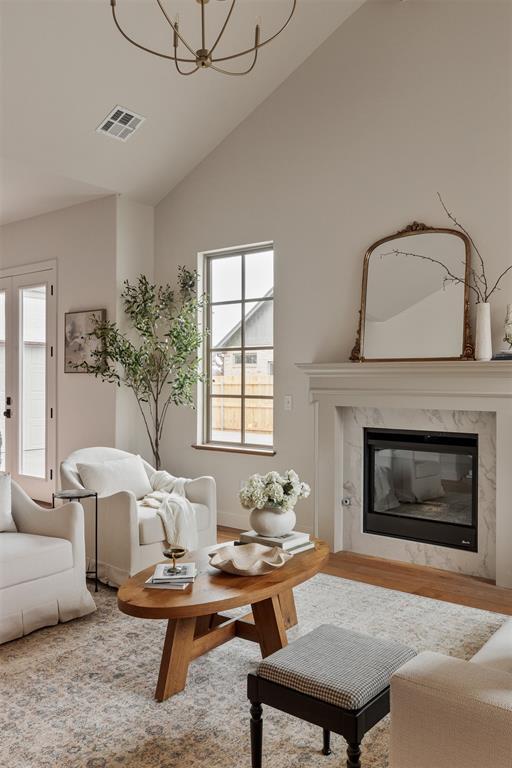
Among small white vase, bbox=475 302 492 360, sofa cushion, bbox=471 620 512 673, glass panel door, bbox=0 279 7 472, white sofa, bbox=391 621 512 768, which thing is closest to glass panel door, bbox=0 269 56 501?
glass panel door, bbox=0 279 7 472

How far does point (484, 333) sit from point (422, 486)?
Answer: 1168mm

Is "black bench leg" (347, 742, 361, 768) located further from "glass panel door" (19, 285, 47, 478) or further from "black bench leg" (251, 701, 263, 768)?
"glass panel door" (19, 285, 47, 478)

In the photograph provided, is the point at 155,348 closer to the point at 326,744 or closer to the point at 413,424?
the point at 413,424

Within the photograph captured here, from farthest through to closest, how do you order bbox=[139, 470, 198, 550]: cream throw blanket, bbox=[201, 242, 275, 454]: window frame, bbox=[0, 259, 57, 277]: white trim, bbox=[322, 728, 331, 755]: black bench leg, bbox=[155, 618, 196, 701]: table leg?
bbox=[0, 259, 57, 277]: white trim
bbox=[201, 242, 275, 454]: window frame
bbox=[139, 470, 198, 550]: cream throw blanket
bbox=[155, 618, 196, 701]: table leg
bbox=[322, 728, 331, 755]: black bench leg

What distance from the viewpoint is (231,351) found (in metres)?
5.27

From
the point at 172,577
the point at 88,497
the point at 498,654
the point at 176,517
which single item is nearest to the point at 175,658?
the point at 172,577

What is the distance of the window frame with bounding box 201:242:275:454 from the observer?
Answer: 504 centimetres

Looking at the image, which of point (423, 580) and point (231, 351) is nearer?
point (423, 580)

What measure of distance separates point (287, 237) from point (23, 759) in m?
3.73

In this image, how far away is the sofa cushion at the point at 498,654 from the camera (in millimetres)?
1770

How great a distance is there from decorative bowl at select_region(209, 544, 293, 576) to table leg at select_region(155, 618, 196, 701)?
0.84 feet

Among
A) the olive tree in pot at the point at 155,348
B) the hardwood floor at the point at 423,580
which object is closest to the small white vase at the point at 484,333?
the hardwood floor at the point at 423,580

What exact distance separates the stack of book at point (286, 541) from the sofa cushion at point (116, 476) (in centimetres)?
131

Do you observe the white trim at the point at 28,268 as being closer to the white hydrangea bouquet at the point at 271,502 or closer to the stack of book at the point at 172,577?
the white hydrangea bouquet at the point at 271,502
